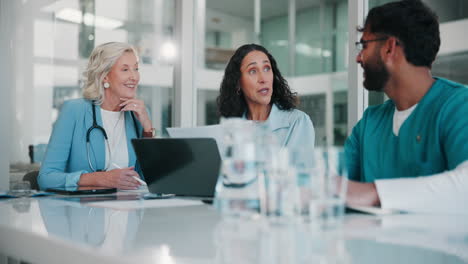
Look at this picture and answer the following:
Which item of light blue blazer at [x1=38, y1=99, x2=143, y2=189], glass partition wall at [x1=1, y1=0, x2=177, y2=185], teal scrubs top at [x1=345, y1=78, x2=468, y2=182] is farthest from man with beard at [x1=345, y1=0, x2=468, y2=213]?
glass partition wall at [x1=1, y1=0, x2=177, y2=185]

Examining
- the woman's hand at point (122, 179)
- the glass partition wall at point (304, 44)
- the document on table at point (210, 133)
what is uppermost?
the glass partition wall at point (304, 44)

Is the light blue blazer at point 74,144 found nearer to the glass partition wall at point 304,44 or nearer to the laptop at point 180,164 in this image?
the laptop at point 180,164

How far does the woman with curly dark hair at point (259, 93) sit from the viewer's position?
2.59m

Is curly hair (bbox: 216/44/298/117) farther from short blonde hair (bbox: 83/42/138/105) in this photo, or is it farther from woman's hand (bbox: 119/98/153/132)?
short blonde hair (bbox: 83/42/138/105)

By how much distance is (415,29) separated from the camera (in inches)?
65.5

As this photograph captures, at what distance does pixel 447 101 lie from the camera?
152 centimetres

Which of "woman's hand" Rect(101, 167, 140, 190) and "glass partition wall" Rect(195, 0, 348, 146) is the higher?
"glass partition wall" Rect(195, 0, 348, 146)

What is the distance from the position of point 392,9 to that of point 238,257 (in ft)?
4.34

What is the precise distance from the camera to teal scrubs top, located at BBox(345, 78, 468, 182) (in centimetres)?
146

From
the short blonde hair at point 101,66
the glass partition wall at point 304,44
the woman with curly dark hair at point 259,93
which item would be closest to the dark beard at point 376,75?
the woman with curly dark hair at point 259,93

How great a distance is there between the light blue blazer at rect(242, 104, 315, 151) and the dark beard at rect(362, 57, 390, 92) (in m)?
0.71

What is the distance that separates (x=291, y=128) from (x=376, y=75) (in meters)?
0.83

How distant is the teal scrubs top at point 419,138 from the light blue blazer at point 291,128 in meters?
0.51

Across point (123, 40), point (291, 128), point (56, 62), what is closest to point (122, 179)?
point (291, 128)
